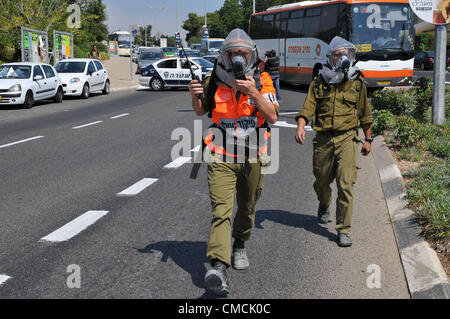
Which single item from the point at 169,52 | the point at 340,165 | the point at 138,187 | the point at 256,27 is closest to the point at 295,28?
the point at 256,27

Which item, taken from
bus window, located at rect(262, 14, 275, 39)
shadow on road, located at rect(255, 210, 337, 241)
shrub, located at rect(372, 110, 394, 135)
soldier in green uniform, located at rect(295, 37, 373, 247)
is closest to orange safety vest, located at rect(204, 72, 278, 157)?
soldier in green uniform, located at rect(295, 37, 373, 247)

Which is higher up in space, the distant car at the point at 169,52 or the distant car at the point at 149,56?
the distant car at the point at 169,52

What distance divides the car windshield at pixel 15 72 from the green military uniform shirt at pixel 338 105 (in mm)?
16665

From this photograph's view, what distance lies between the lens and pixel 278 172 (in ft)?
28.8

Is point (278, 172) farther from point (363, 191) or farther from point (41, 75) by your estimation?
point (41, 75)

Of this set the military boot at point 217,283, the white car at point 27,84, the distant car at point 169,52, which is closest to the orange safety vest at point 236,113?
the military boot at point 217,283

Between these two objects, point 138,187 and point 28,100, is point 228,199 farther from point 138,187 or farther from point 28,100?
point 28,100

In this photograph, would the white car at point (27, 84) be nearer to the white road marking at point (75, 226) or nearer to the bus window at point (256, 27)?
the bus window at point (256, 27)

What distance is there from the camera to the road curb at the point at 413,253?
160 inches

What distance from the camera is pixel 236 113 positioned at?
426cm

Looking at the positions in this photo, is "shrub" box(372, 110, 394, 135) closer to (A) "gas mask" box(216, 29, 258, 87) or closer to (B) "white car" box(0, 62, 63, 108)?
(A) "gas mask" box(216, 29, 258, 87)

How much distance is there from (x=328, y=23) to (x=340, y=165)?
19.3 m

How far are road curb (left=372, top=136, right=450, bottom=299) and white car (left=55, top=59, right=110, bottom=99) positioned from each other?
60.4ft
